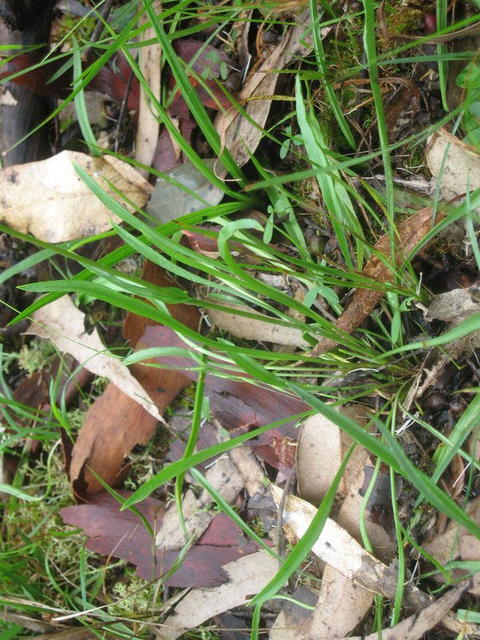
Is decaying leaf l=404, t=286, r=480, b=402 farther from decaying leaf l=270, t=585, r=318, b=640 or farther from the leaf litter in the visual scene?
decaying leaf l=270, t=585, r=318, b=640

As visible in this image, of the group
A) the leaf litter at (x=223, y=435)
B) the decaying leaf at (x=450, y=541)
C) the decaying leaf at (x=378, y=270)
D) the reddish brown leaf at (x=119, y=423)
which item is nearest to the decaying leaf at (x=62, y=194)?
the leaf litter at (x=223, y=435)

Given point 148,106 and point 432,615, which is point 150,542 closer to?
point 432,615

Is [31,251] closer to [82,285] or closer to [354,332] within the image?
[82,285]

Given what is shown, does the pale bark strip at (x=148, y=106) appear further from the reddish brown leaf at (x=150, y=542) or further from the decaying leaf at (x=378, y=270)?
the reddish brown leaf at (x=150, y=542)

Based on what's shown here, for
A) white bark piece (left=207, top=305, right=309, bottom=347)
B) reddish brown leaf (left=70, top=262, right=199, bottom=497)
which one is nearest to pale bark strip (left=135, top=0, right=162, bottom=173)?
reddish brown leaf (left=70, top=262, right=199, bottom=497)

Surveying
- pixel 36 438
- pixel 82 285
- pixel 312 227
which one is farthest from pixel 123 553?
pixel 312 227

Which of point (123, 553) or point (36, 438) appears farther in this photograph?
point (36, 438)
